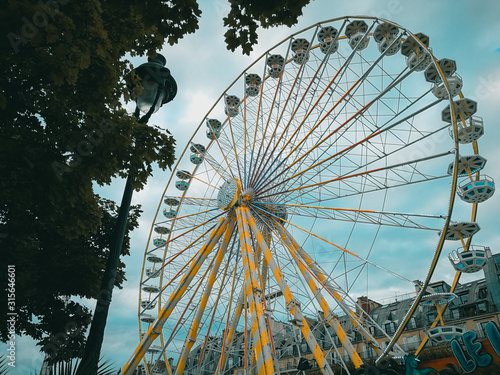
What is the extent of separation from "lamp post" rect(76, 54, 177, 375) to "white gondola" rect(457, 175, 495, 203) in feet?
33.8

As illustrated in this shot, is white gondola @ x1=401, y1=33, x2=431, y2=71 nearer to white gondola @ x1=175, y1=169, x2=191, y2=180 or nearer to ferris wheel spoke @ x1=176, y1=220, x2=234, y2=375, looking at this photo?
ferris wheel spoke @ x1=176, y1=220, x2=234, y2=375

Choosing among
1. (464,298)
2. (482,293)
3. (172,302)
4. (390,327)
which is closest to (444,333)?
(172,302)

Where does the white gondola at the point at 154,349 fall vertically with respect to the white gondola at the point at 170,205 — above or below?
below

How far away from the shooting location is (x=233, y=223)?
16.1 metres

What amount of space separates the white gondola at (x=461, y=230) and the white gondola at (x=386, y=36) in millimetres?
7180

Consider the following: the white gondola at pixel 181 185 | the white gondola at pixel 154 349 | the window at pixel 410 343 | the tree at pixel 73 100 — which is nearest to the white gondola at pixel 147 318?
the white gondola at pixel 154 349

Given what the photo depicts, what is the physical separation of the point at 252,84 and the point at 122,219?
15104mm

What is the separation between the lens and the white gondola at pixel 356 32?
1571 cm

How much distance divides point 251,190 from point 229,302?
4.66m

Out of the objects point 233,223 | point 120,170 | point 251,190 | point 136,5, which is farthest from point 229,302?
point 136,5

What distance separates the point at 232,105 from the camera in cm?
2047

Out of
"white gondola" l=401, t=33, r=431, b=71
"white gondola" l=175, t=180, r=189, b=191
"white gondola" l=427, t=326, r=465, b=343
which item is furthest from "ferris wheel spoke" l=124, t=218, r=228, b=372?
"white gondola" l=401, t=33, r=431, b=71

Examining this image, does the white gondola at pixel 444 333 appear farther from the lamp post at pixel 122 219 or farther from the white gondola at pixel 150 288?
the white gondola at pixel 150 288

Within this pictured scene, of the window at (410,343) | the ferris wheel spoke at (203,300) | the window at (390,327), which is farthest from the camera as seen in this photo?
the window at (390,327)
